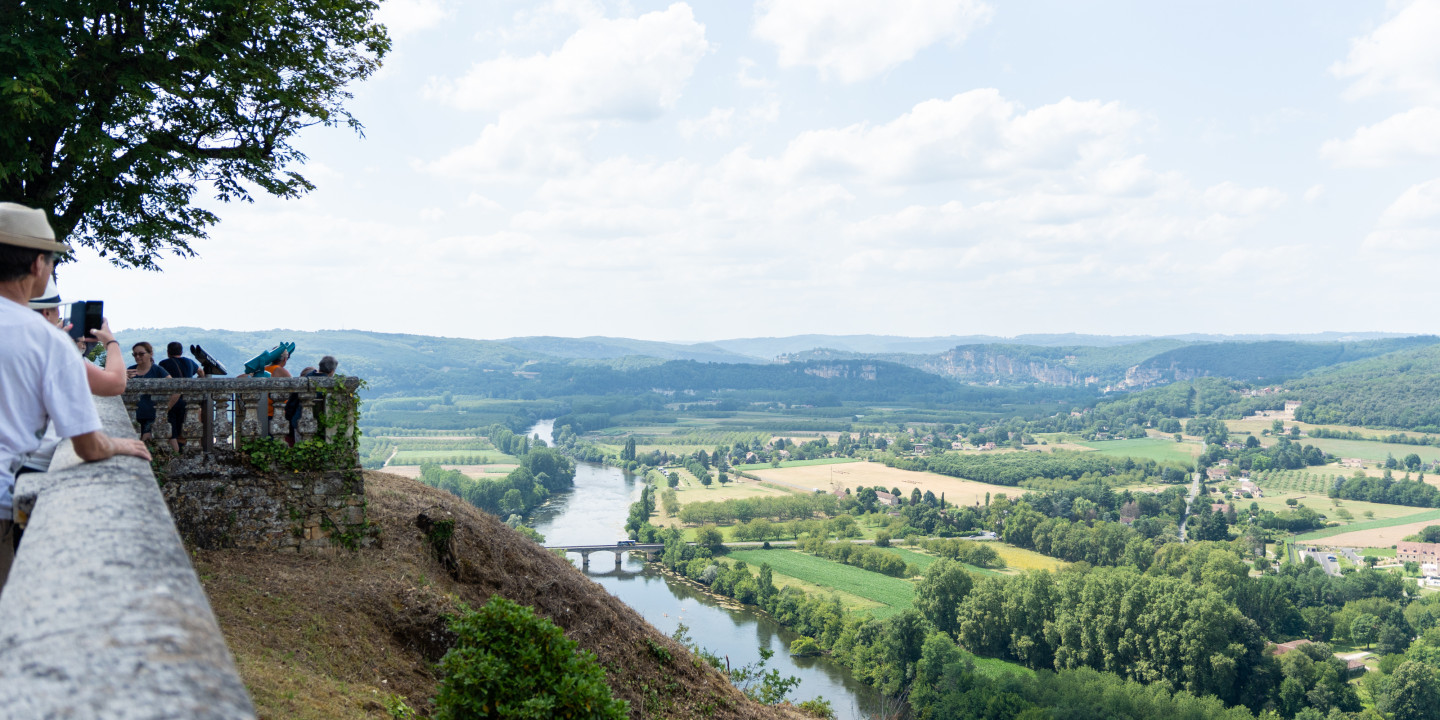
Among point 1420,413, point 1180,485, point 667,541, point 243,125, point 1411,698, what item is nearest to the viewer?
point 243,125

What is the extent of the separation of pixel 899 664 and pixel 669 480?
268 feet

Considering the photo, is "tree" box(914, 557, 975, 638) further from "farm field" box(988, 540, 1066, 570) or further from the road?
the road

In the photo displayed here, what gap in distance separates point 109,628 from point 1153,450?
211m

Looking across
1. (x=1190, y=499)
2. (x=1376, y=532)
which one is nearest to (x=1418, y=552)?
(x=1376, y=532)

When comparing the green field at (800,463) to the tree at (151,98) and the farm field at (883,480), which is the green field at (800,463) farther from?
the tree at (151,98)

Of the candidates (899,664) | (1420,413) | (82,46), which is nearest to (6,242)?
(82,46)

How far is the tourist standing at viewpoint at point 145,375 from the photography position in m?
10.7

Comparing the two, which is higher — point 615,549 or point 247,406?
point 247,406

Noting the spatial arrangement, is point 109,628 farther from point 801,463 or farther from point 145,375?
point 801,463

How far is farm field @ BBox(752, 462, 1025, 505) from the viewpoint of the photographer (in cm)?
13165

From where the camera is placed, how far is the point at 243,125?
14625 millimetres

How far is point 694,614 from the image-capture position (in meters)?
62.0

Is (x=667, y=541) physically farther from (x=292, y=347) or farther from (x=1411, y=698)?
(x=292, y=347)

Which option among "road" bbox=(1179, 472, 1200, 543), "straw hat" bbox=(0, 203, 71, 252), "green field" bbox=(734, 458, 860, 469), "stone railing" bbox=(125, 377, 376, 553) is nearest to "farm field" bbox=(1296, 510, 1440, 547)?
"road" bbox=(1179, 472, 1200, 543)
